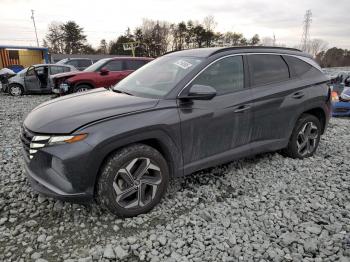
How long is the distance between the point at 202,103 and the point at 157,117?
0.58 meters

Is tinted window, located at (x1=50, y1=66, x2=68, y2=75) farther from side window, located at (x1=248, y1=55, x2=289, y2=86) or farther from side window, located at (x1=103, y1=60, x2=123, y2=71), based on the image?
side window, located at (x1=248, y1=55, x2=289, y2=86)

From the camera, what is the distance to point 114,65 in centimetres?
1012

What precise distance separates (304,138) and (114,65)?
7491 mm

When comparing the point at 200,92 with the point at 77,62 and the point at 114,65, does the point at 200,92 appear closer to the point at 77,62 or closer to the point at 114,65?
the point at 114,65

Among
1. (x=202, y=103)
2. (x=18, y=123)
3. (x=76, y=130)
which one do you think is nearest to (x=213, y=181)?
(x=202, y=103)

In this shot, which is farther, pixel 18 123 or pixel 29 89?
pixel 29 89

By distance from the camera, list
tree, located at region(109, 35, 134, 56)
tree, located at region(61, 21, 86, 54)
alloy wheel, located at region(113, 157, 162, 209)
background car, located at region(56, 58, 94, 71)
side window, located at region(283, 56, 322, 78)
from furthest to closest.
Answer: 1. tree, located at region(61, 21, 86, 54)
2. tree, located at region(109, 35, 134, 56)
3. background car, located at region(56, 58, 94, 71)
4. side window, located at region(283, 56, 322, 78)
5. alloy wheel, located at region(113, 157, 162, 209)

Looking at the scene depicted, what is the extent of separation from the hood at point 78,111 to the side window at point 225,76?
2.35 ft

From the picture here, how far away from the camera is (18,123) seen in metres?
7.13

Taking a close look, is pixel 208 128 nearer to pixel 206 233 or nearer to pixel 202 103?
pixel 202 103

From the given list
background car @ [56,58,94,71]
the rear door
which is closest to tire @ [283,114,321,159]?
the rear door

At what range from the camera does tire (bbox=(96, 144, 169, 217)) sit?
105 inches

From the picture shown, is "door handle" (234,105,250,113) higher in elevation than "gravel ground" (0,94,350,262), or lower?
higher

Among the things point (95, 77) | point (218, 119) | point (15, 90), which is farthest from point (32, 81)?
point (218, 119)
